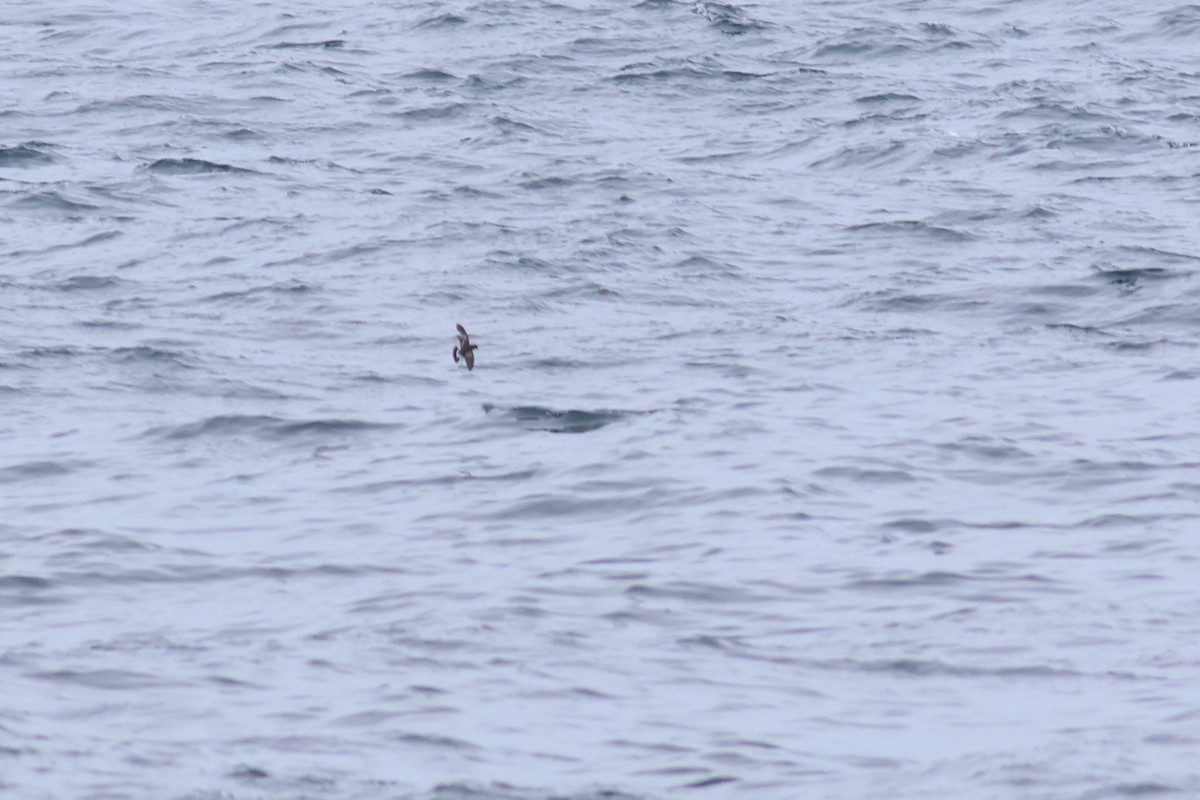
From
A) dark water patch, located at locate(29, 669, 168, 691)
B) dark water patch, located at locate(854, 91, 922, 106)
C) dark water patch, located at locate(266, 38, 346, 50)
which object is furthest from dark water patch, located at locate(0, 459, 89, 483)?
dark water patch, located at locate(266, 38, 346, 50)

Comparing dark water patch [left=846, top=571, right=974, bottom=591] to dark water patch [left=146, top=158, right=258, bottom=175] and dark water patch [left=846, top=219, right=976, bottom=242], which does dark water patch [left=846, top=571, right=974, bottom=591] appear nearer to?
dark water patch [left=846, top=219, right=976, bottom=242]

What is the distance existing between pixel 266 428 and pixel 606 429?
88.1 inches

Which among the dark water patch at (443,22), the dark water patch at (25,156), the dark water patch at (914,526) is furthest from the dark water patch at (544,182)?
the dark water patch at (914,526)

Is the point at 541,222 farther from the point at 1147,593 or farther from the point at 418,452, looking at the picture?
the point at 1147,593

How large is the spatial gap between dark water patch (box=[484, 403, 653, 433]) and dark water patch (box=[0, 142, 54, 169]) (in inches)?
392

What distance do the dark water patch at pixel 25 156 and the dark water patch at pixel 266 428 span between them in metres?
9.34

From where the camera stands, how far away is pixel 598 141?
2420 cm

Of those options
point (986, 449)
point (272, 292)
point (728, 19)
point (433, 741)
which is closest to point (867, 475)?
point (986, 449)

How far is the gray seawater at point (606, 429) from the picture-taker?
32.6ft

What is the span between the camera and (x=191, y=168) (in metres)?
23.2

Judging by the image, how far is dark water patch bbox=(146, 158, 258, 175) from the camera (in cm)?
2309

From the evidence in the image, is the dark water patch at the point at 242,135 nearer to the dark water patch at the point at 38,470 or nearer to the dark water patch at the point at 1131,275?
the dark water patch at the point at 1131,275

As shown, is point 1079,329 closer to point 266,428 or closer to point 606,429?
point 606,429

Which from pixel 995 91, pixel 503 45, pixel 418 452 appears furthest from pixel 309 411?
pixel 503 45
